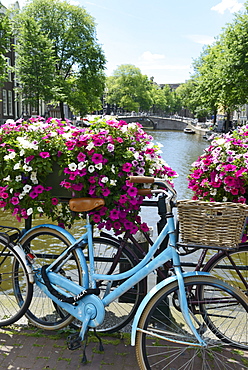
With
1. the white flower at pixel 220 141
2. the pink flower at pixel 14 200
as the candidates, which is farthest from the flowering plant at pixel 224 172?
the pink flower at pixel 14 200

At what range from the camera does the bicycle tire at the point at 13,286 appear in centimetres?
319

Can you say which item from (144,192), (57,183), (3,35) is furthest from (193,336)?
(3,35)

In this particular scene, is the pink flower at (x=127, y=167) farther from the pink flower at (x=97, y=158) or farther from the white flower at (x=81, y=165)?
the white flower at (x=81, y=165)

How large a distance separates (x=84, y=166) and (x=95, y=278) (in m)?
0.77

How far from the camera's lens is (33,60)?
30.0m

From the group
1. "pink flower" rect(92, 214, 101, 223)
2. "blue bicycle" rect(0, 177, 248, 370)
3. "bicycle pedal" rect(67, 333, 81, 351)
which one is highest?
"pink flower" rect(92, 214, 101, 223)

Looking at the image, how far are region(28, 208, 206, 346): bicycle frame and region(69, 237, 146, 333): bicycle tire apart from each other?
119mm

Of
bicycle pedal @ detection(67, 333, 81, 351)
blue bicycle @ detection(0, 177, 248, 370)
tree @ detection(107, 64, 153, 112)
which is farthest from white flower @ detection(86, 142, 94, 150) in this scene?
tree @ detection(107, 64, 153, 112)

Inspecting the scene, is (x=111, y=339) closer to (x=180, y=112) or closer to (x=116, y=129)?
(x=116, y=129)

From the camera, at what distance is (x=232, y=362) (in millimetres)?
2895

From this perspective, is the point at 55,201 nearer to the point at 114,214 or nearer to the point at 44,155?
the point at 44,155

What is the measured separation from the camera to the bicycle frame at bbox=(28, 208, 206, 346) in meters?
2.63

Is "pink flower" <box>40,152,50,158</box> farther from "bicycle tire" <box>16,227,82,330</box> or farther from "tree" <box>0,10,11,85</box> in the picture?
"tree" <box>0,10,11,85</box>

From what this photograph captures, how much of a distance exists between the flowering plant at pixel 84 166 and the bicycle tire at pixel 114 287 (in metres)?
0.16
